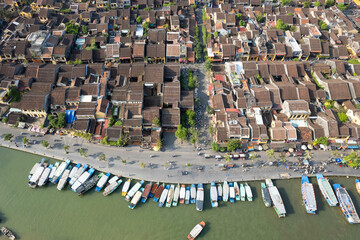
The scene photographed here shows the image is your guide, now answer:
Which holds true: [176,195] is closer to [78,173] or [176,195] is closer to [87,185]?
[87,185]

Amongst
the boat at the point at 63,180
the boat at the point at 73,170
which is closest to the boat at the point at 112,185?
the boat at the point at 73,170

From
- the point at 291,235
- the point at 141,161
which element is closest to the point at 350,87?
the point at 291,235

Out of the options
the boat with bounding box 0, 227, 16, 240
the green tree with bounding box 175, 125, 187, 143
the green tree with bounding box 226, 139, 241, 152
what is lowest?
the boat with bounding box 0, 227, 16, 240

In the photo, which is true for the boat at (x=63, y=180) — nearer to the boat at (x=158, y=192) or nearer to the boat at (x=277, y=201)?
the boat at (x=158, y=192)

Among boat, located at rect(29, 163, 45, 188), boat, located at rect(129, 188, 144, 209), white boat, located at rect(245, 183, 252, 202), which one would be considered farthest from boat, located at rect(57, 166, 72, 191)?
white boat, located at rect(245, 183, 252, 202)

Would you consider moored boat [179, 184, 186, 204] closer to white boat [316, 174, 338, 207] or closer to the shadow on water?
the shadow on water

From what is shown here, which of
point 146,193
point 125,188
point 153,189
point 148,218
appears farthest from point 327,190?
point 125,188

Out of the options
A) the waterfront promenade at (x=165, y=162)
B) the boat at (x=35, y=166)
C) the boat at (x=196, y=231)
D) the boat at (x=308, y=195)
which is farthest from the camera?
the boat at (x=35, y=166)
